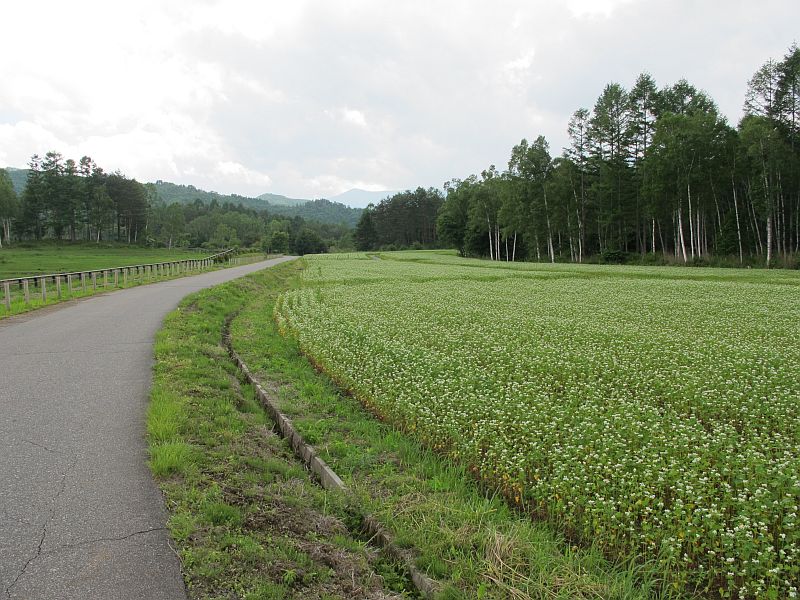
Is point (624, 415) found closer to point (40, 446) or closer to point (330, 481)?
point (330, 481)

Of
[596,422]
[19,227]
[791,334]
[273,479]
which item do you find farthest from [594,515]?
[19,227]

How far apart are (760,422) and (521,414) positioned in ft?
11.2

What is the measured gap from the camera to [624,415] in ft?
23.6

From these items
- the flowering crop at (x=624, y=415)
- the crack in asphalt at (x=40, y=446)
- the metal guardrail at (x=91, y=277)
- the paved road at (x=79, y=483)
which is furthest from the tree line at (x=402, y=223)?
the crack in asphalt at (x=40, y=446)

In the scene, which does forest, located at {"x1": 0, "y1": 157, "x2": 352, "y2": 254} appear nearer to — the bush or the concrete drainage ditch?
the bush

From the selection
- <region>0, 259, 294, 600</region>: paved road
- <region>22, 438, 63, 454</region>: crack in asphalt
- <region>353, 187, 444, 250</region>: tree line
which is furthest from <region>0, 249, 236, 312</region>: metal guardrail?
<region>353, 187, 444, 250</region>: tree line

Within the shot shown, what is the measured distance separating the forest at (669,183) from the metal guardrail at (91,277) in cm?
4393

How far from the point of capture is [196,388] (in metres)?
9.11

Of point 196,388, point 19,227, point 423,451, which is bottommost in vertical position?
point 423,451

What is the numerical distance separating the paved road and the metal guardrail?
1093cm

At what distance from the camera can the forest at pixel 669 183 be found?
137 ft

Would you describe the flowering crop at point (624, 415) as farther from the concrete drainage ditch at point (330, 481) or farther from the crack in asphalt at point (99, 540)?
the crack in asphalt at point (99, 540)

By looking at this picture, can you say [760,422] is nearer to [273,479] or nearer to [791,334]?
[273,479]

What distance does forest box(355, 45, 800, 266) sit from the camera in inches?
1647
